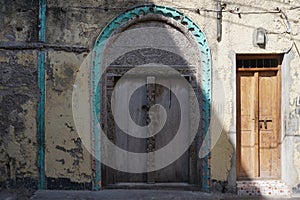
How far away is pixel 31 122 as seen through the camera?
5352mm

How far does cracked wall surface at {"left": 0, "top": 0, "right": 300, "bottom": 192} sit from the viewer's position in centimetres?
535

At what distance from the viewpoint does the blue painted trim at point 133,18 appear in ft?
17.6

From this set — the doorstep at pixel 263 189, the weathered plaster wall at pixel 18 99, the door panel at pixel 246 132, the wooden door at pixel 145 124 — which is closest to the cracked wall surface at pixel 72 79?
the weathered plaster wall at pixel 18 99

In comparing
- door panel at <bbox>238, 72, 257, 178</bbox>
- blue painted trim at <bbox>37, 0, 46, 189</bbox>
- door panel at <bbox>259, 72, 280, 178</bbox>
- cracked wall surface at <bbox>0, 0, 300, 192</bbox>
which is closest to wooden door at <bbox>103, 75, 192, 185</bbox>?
cracked wall surface at <bbox>0, 0, 300, 192</bbox>

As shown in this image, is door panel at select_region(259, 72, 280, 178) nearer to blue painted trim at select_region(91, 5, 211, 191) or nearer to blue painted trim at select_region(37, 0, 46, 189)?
blue painted trim at select_region(91, 5, 211, 191)

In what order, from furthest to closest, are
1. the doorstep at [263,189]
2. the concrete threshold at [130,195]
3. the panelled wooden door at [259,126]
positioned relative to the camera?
the panelled wooden door at [259,126], the doorstep at [263,189], the concrete threshold at [130,195]

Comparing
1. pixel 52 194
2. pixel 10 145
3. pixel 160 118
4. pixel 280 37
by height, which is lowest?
pixel 52 194

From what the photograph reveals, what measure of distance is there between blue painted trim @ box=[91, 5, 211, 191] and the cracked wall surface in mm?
84

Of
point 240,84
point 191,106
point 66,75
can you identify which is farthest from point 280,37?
point 66,75

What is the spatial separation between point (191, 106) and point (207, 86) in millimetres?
364

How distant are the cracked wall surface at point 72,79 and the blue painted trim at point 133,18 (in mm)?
84

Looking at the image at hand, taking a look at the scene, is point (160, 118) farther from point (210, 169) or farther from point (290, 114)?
point (290, 114)

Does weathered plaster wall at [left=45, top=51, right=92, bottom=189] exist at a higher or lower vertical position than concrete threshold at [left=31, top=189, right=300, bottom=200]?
higher

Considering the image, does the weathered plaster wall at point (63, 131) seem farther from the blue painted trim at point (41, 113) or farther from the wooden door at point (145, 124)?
the wooden door at point (145, 124)
